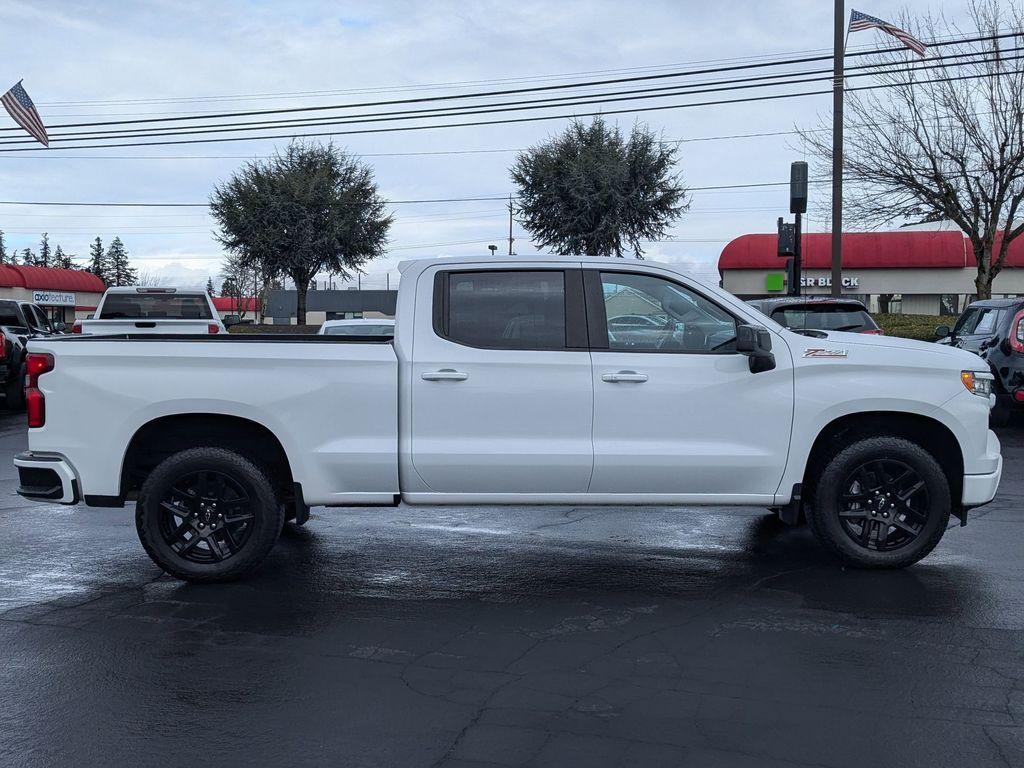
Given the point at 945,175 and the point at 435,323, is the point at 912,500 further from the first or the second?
the point at 945,175

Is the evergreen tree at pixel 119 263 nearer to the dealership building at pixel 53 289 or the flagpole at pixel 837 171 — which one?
the dealership building at pixel 53 289

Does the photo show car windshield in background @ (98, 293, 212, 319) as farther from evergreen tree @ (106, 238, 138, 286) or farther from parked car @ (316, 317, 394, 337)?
evergreen tree @ (106, 238, 138, 286)

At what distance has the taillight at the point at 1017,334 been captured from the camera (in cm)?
1262

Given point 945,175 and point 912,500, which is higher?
point 945,175

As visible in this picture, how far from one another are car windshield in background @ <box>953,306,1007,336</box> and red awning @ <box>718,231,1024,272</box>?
30034 millimetres

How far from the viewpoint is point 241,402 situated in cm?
594

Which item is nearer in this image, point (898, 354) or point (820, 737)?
point (820, 737)

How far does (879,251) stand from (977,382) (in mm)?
42387

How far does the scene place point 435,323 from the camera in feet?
20.2

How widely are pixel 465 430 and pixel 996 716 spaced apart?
121 inches

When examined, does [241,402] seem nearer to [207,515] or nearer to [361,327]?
[207,515]

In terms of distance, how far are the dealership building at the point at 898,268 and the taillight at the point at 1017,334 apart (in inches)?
1290

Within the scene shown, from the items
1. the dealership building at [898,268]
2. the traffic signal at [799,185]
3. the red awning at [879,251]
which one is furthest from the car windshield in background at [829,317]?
the dealership building at [898,268]

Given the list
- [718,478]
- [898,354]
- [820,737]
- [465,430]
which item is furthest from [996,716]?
[465,430]
